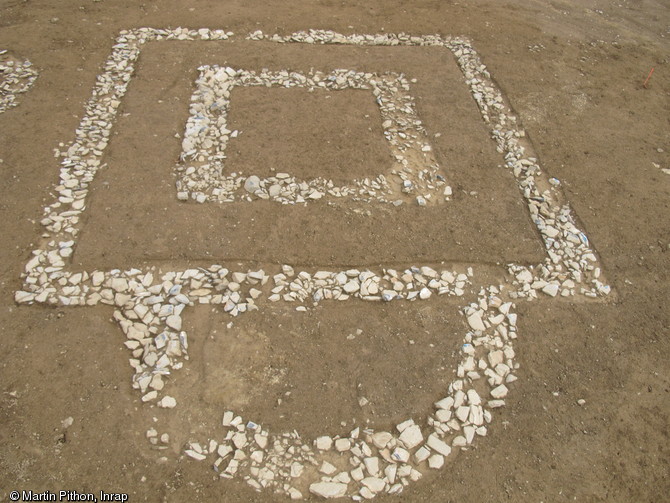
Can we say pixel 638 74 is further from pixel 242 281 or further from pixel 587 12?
pixel 242 281

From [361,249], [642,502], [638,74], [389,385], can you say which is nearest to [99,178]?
[361,249]

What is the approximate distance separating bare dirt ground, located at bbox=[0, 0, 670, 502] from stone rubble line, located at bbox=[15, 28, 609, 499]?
0.18 metres

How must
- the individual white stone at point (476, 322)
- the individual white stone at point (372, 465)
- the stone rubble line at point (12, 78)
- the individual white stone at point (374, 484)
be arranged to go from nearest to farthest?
the individual white stone at point (374, 484)
the individual white stone at point (372, 465)
the individual white stone at point (476, 322)
the stone rubble line at point (12, 78)

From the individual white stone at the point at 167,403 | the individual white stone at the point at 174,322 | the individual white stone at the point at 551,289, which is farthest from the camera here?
the individual white stone at the point at 551,289

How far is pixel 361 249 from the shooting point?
7195 millimetres

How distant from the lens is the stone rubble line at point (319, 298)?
525cm

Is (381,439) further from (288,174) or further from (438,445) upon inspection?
(288,174)

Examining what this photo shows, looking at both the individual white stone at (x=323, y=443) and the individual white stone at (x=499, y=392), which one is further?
the individual white stone at (x=499, y=392)

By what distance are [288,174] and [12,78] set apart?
6.37 metres

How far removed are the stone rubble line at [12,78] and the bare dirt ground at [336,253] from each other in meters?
0.28

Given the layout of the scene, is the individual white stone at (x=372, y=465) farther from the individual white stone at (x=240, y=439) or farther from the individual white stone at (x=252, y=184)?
the individual white stone at (x=252, y=184)

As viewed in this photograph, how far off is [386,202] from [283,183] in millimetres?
1772

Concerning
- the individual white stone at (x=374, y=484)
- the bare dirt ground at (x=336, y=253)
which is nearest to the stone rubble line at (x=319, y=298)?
the individual white stone at (x=374, y=484)

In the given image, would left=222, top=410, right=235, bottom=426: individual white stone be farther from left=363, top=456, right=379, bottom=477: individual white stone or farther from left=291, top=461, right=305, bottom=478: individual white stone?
left=363, top=456, right=379, bottom=477: individual white stone
